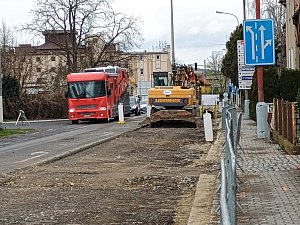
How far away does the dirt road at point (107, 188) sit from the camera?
974 cm

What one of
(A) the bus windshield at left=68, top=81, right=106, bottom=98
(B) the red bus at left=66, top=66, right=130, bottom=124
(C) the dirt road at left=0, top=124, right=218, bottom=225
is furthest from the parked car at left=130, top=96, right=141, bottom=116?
(C) the dirt road at left=0, top=124, right=218, bottom=225

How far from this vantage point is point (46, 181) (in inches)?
541

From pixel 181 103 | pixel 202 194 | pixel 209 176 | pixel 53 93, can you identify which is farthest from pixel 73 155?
pixel 53 93

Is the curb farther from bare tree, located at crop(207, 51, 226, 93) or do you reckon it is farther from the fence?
bare tree, located at crop(207, 51, 226, 93)

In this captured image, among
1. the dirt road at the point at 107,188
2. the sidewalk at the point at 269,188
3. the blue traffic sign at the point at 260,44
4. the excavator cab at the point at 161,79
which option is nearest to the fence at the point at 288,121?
the sidewalk at the point at 269,188

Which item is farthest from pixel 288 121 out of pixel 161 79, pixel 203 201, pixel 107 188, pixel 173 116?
pixel 161 79

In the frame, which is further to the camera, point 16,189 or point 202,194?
point 16,189

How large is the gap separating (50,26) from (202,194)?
5438 centimetres

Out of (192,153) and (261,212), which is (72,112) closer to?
(192,153)

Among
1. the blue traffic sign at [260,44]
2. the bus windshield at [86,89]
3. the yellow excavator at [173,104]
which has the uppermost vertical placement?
the blue traffic sign at [260,44]

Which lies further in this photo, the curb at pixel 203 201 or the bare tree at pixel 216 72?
the bare tree at pixel 216 72

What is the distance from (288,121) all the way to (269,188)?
6.21 metres

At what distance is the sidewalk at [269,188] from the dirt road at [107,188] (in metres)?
0.91

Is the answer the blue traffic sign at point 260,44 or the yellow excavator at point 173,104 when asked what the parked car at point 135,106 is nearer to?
the yellow excavator at point 173,104
